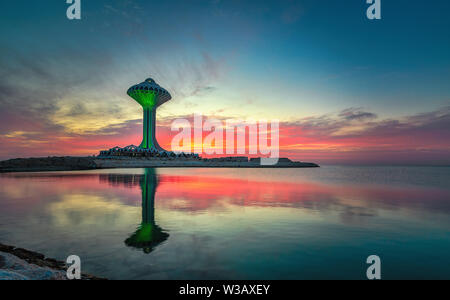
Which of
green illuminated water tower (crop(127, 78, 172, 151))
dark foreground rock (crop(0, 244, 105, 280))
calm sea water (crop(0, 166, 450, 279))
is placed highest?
green illuminated water tower (crop(127, 78, 172, 151))

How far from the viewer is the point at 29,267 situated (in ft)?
16.4

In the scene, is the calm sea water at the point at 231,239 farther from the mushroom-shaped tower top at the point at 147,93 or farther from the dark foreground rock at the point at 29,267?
the mushroom-shaped tower top at the point at 147,93

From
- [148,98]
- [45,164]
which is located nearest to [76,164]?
[45,164]

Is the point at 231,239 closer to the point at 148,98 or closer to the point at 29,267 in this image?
the point at 29,267

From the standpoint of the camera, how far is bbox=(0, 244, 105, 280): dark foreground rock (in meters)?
4.04

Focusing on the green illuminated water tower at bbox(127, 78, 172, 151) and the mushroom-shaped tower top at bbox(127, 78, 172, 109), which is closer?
the green illuminated water tower at bbox(127, 78, 172, 151)

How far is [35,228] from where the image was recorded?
921 centimetres

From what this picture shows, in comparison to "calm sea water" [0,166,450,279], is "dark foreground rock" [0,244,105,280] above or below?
above

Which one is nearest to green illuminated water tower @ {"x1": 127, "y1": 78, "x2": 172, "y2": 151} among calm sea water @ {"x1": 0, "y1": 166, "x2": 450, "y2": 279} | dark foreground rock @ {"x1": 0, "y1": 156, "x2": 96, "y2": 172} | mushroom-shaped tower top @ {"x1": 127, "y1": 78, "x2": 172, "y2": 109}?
mushroom-shaped tower top @ {"x1": 127, "y1": 78, "x2": 172, "y2": 109}

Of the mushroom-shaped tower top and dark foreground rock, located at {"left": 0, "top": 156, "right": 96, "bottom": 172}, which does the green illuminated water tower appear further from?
dark foreground rock, located at {"left": 0, "top": 156, "right": 96, "bottom": 172}
